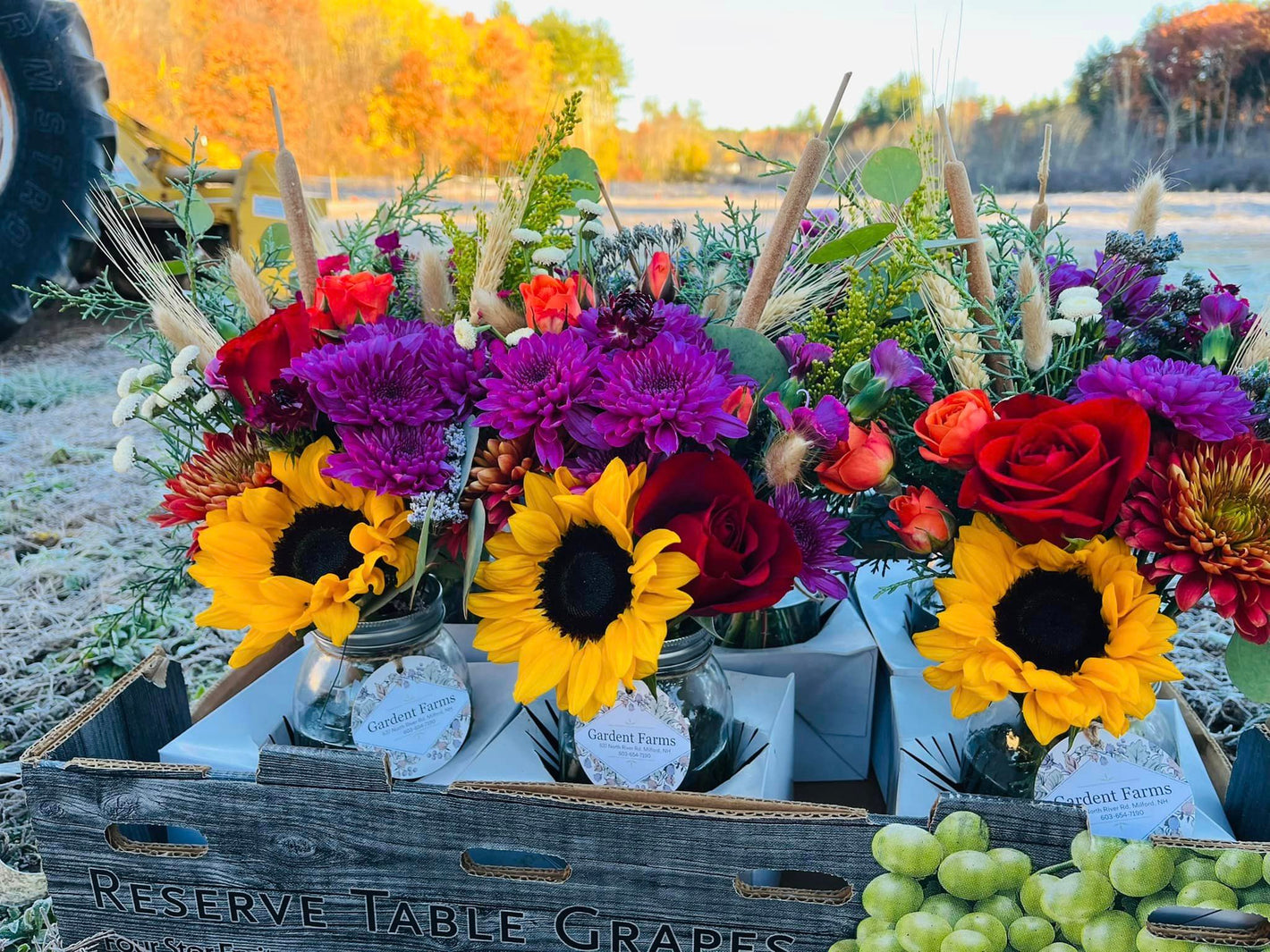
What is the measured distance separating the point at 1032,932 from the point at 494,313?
23.3 inches

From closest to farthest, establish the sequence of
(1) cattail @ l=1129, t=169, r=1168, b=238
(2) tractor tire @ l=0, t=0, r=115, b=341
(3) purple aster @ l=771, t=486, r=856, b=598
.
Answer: (3) purple aster @ l=771, t=486, r=856, b=598
(1) cattail @ l=1129, t=169, r=1168, b=238
(2) tractor tire @ l=0, t=0, r=115, b=341

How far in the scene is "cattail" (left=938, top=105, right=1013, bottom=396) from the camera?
0.66 meters

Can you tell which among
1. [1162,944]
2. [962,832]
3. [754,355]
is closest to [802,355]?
[754,355]

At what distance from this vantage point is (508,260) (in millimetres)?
787

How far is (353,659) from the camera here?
719 millimetres

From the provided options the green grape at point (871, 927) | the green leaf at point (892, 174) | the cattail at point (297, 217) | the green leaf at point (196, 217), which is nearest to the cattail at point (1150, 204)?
the green leaf at point (892, 174)

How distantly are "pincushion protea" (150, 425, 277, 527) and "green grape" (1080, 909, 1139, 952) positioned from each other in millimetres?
674

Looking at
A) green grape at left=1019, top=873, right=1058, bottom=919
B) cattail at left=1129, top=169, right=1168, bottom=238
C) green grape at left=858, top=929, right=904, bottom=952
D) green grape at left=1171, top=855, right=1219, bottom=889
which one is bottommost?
green grape at left=858, top=929, right=904, bottom=952

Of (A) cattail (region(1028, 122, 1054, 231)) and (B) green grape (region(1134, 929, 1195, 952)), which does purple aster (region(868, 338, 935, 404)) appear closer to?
(A) cattail (region(1028, 122, 1054, 231))

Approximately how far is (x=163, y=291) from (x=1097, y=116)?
41.7ft

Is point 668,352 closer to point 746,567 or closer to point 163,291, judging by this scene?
point 746,567

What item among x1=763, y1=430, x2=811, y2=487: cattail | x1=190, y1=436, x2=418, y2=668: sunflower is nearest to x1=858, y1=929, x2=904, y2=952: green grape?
x1=763, y1=430, x2=811, y2=487: cattail

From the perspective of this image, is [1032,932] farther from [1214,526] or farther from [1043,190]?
[1043,190]

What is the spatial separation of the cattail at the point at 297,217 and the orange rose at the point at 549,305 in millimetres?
223
